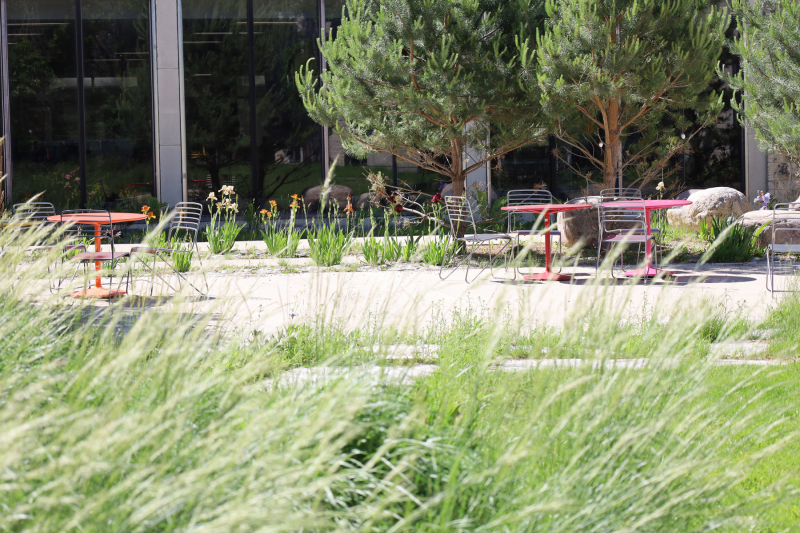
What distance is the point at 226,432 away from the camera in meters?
1.67

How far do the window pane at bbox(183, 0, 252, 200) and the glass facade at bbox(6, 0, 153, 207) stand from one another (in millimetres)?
804

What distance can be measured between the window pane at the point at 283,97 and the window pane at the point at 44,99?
3405mm

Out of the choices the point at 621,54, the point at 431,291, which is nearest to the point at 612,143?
the point at 621,54

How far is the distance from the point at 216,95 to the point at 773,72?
9679mm

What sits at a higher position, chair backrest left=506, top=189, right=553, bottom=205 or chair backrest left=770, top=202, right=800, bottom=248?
chair backrest left=506, top=189, right=553, bottom=205

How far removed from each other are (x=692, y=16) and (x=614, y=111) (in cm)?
137

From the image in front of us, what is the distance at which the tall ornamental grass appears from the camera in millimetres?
1469

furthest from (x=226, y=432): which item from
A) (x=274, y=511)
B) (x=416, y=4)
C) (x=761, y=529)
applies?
(x=416, y=4)

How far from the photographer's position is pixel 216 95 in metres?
15.4

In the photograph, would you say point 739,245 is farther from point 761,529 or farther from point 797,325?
point 761,529

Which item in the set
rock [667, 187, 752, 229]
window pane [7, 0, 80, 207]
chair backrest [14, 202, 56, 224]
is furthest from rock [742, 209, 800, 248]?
window pane [7, 0, 80, 207]

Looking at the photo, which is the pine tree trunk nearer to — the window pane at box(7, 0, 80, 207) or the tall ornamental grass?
the tall ornamental grass

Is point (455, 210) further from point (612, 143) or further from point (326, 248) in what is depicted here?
Result: point (612, 143)

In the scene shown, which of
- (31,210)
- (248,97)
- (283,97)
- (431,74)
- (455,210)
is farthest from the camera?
(283,97)
